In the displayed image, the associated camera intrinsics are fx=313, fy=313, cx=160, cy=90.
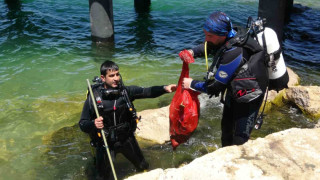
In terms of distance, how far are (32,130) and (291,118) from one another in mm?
5075

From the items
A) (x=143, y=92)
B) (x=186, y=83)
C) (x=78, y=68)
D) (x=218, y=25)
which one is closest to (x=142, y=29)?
(x=78, y=68)

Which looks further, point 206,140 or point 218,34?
point 206,140

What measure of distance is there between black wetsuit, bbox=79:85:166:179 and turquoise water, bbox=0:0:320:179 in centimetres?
93

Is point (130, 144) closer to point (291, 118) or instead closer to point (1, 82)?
point (291, 118)

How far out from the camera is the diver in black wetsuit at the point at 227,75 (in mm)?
3076

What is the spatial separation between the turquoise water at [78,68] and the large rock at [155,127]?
155 millimetres

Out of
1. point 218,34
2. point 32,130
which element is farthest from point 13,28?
point 218,34

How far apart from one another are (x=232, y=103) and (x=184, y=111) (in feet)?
1.88

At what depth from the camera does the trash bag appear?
369cm

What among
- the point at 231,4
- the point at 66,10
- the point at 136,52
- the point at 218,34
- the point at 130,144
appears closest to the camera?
the point at 218,34

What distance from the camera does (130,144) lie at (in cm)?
384

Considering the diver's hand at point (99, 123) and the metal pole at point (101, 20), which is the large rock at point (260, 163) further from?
the metal pole at point (101, 20)

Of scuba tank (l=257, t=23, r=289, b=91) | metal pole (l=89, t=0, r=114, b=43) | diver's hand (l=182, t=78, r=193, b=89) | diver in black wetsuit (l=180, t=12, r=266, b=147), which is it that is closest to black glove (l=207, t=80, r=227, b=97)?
diver in black wetsuit (l=180, t=12, r=266, b=147)

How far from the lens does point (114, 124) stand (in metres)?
3.65
